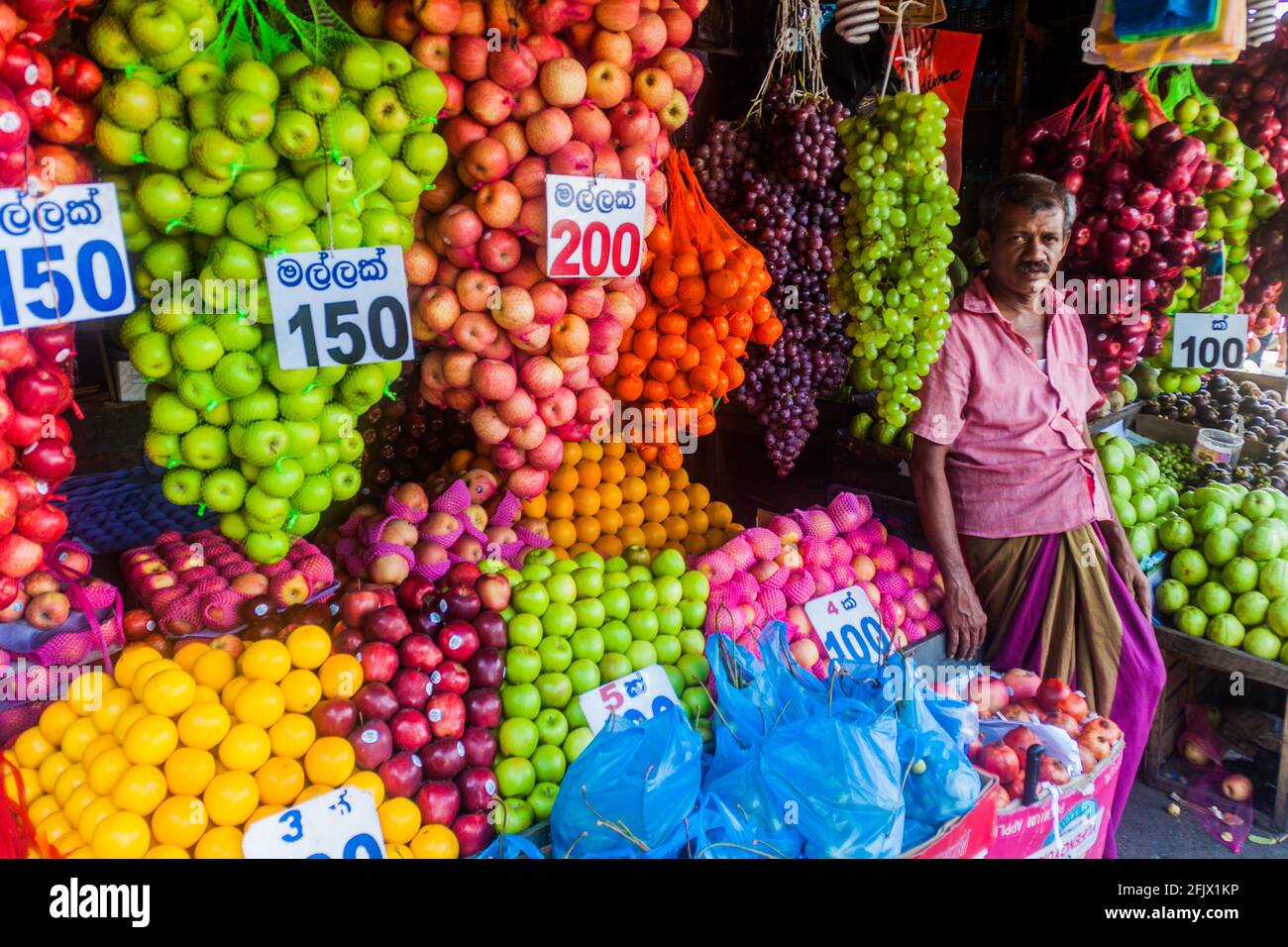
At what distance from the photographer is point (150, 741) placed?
1.64 meters

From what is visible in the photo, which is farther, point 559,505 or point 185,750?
point 559,505

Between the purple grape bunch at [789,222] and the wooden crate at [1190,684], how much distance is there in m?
1.58

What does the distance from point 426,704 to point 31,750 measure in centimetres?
75

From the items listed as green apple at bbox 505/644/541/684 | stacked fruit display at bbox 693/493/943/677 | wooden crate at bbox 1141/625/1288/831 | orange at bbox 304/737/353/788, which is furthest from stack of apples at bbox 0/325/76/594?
wooden crate at bbox 1141/625/1288/831

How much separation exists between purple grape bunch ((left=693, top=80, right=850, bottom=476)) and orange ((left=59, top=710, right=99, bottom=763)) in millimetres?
1956

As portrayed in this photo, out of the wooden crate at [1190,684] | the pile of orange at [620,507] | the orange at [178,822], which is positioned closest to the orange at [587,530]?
the pile of orange at [620,507]

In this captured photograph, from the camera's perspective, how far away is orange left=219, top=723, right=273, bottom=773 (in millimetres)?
1679

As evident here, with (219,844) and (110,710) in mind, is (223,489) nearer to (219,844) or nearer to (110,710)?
(110,710)

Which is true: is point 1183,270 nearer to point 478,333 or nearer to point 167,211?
point 478,333

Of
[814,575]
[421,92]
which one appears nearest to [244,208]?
[421,92]

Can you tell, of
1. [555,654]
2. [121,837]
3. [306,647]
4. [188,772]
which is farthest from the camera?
[555,654]

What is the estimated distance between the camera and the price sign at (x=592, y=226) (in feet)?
6.50

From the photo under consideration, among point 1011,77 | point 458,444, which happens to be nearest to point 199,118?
point 458,444

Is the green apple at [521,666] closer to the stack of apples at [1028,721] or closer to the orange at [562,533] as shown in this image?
the orange at [562,533]
